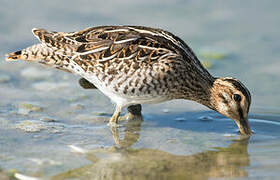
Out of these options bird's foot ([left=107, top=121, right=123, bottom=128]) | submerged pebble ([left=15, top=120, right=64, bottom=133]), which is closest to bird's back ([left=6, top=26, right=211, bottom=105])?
bird's foot ([left=107, top=121, right=123, bottom=128])

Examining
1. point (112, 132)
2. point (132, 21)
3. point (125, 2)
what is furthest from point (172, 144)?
point (125, 2)

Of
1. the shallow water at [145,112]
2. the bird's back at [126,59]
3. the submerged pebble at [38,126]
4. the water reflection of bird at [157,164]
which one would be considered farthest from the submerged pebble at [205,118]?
the submerged pebble at [38,126]

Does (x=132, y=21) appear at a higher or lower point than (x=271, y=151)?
higher

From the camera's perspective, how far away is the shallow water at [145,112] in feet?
21.6

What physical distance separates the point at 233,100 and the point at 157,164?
6.43ft

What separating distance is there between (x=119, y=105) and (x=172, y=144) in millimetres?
1192

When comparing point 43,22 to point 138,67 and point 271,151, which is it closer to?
→ point 138,67

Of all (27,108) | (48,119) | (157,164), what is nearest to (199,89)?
(157,164)

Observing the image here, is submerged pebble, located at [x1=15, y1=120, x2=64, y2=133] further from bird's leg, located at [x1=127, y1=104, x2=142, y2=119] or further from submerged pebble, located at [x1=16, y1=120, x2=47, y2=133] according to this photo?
bird's leg, located at [x1=127, y1=104, x2=142, y2=119]

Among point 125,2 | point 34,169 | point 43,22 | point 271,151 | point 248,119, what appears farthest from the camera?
point 125,2

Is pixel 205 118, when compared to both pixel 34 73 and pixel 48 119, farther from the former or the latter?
pixel 34 73

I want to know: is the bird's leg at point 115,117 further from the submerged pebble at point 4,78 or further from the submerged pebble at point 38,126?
the submerged pebble at point 4,78

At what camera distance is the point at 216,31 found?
1130cm

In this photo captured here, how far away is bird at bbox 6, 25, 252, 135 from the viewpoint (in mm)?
7754
